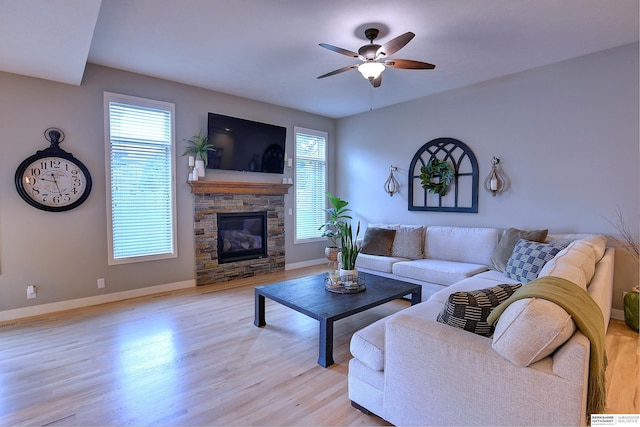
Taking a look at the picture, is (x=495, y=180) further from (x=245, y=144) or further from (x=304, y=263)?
(x=245, y=144)

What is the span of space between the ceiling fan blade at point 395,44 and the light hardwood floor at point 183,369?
257cm

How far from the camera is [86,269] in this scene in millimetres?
3883

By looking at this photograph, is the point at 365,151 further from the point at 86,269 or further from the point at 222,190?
the point at 86,269

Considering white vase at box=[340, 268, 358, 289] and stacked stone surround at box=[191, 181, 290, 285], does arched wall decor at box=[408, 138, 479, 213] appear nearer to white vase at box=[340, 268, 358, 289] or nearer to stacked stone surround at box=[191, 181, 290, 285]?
stacked stone surround at box=[191, 181, 290, 285]

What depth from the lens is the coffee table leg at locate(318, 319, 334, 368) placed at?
249cm

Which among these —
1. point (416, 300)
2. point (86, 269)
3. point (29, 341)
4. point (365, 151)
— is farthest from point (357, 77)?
point (29, 341)

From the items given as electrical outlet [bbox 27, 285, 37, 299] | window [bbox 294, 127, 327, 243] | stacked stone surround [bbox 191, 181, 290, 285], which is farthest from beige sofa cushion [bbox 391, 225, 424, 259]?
electrical outlet [bbox 27, 285, 37, 299]

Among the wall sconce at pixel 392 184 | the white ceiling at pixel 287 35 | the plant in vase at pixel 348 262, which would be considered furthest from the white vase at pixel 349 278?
the wall sconce at pixel 392 184

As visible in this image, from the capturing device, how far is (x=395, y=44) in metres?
2.68

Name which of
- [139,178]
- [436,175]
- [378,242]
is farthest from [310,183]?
[139,178]

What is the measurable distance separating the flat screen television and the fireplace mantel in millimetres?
241

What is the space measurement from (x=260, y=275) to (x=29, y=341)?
2960mm

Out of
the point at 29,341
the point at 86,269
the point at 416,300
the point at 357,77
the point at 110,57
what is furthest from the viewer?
the point at 357,77

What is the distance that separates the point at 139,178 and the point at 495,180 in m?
4.62
